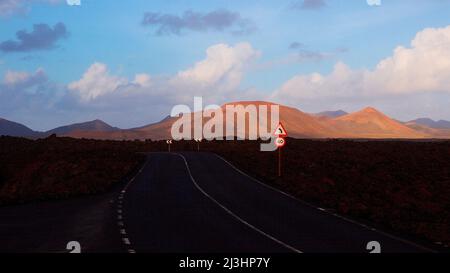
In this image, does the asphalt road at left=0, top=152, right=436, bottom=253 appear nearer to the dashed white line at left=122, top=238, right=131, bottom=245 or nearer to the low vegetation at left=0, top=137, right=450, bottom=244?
the dashed white line at left=122, top=238, right=131, bottom=245

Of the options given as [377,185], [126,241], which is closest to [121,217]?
[126,241]

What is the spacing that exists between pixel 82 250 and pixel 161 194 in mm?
15378

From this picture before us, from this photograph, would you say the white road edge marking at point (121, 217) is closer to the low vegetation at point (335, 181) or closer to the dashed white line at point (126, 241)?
the dashed white line at point (126, 241)

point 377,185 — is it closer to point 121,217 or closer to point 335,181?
point 335,181

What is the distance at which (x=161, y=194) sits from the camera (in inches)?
1175

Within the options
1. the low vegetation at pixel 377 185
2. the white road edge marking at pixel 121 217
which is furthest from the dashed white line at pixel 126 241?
the low vegetation at pixel 377 185

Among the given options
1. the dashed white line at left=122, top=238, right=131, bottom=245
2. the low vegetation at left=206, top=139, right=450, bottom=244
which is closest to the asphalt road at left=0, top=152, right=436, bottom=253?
the dashed white line at left=122, top=238, right=131, bottom=245

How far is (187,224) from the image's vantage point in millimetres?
19766

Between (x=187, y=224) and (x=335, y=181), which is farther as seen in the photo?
(x=335, y=181)

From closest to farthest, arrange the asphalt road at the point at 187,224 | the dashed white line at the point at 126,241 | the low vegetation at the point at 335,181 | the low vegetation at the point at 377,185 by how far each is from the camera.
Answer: the asphalt road at the point at 187,224 → the dashed white line at the point at 126,241 → the low vegetation at the point at 377,185 → the low vegetation at the point at 335,181

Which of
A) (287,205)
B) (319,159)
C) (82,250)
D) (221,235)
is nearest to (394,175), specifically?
(319,159)

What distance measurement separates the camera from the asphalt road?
50.9ft

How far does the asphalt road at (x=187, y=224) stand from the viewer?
50.9 feet
